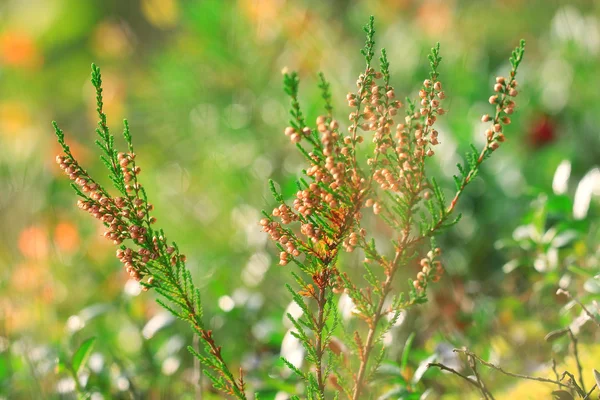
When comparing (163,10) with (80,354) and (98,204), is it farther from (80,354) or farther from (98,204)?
(98,204)

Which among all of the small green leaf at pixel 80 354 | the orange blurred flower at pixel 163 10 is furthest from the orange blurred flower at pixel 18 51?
the small green leaf at pixel 80 354

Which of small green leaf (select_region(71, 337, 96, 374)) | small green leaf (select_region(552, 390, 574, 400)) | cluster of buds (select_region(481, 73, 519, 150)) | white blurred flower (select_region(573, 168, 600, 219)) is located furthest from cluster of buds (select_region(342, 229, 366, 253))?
white blurred flower (select_region(573, 168, 600, 219))

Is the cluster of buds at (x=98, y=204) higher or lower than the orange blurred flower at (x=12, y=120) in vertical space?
lower

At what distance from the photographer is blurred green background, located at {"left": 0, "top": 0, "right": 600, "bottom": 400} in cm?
117

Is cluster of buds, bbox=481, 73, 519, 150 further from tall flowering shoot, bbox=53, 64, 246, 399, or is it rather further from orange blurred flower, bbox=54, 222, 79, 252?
orange blurred flower, bbox=54, 222, 79, 252

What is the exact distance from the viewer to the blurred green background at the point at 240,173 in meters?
1.17

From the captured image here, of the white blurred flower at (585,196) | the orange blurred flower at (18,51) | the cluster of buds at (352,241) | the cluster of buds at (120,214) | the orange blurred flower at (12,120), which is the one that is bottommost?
the cluster of buds at (352,241)

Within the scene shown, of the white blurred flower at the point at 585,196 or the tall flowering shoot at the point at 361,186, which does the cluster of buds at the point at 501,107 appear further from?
the white blurred flower at the point at 585,196

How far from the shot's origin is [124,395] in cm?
106

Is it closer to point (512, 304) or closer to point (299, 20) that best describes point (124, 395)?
point (512, 304)

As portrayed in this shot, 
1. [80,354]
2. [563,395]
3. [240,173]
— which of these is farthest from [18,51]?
[563,395]

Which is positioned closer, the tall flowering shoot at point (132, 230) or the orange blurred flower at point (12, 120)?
the tall flowering shoot at point (132, 230)

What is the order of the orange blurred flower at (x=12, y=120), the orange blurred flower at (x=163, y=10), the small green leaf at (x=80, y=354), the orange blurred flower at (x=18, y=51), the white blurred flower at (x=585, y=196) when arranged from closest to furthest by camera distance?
the small green leaf at (x=80, y=354), the white blurred flower at (x=585, y=196), the orange blurred flower at (x=163, y=10), the orange blurred flower at (x=18, y=51), the orange blurred flower at (x=12, y=120)

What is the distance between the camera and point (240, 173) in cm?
200
